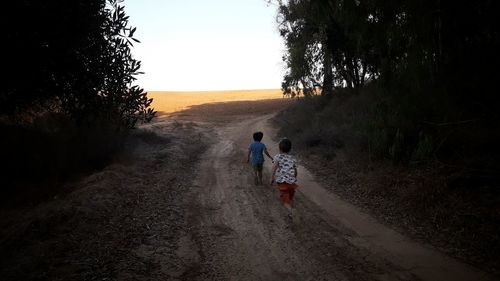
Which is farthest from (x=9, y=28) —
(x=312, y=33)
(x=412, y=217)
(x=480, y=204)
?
(x=312, y=33)

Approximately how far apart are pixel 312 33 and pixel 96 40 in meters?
15.9

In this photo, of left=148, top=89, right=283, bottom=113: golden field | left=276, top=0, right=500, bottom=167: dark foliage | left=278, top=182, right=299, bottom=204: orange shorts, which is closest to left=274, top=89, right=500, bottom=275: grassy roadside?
left=276, top=0, right=500, bottom=167: dark foliage

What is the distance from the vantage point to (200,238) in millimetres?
7113

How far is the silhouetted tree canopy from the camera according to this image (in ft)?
22.6

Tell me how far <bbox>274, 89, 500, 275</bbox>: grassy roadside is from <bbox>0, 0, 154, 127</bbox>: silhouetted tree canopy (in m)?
6.58

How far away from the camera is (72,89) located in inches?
331

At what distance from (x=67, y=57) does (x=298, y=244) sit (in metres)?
6.10

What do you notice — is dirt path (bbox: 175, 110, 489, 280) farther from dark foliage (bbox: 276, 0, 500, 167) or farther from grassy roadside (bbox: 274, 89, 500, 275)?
dark foliage (bbox: 276, 0, 500, 167)

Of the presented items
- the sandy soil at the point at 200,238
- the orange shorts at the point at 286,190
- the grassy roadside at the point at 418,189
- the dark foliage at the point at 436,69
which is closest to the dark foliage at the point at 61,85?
the sandy soil at the point at 200,238

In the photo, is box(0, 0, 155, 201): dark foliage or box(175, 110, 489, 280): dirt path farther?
box(0, 0, 155, 201): dark foliage

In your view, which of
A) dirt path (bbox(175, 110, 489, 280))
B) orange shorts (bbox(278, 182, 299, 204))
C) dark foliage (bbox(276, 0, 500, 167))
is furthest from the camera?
orange shorts (bbox(278, 182, 299, 204))

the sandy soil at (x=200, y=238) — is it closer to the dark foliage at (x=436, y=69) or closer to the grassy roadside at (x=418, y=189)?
the grassy roadside at (x=418, y=189)

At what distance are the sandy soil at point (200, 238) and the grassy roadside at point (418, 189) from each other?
502 mm

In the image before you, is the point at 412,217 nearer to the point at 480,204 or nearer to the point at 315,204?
the point at 480,204
